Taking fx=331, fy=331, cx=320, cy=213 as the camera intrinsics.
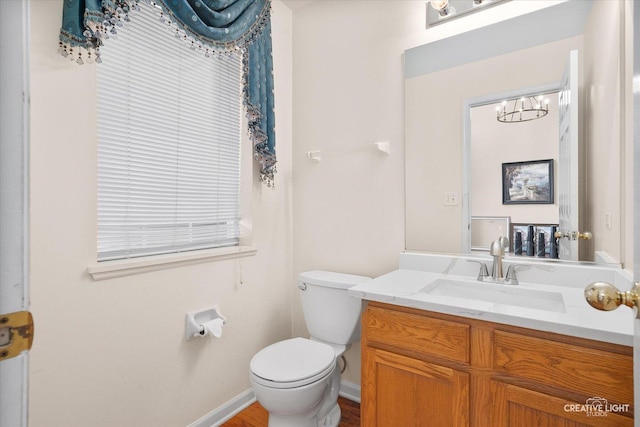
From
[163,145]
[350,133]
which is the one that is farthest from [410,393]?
[163,145]

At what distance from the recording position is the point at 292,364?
5.02 ft

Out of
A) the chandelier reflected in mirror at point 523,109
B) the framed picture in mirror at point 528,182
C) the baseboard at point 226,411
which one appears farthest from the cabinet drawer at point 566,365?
the baseboard at point 226,411

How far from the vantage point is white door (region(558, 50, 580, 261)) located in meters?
1.38

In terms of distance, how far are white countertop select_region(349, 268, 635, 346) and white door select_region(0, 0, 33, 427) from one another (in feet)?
3.44

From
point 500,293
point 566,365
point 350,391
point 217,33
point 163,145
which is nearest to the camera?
point 566,365

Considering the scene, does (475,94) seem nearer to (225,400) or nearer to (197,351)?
(197,351)

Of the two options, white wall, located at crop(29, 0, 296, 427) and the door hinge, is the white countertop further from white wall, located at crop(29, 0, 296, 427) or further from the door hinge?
the door hinge

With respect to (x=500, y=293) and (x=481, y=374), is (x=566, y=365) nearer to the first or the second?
(x=481, y=374)

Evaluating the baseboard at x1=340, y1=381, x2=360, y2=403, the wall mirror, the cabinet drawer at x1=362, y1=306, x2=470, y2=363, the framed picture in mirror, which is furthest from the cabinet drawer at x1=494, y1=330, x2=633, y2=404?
the baseboard at x1=340, y1=381, x2=360, y2=403

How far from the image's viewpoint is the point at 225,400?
1861mm

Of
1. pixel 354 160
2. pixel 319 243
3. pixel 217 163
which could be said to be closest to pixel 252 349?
pixel 319 243

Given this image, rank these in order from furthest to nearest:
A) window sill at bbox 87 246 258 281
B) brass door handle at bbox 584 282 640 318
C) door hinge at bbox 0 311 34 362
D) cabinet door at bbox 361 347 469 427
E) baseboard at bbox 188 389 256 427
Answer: baseboard at bbox 188 389 256 427, window sill at bbox 87 246 258 281, cabinet door at bbox 361 347 469 427, brass door handle at bbox 584 282 640 318, door hinge at bbox 0 311 34 362

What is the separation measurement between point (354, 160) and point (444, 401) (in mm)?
1339

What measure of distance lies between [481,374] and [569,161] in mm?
977
